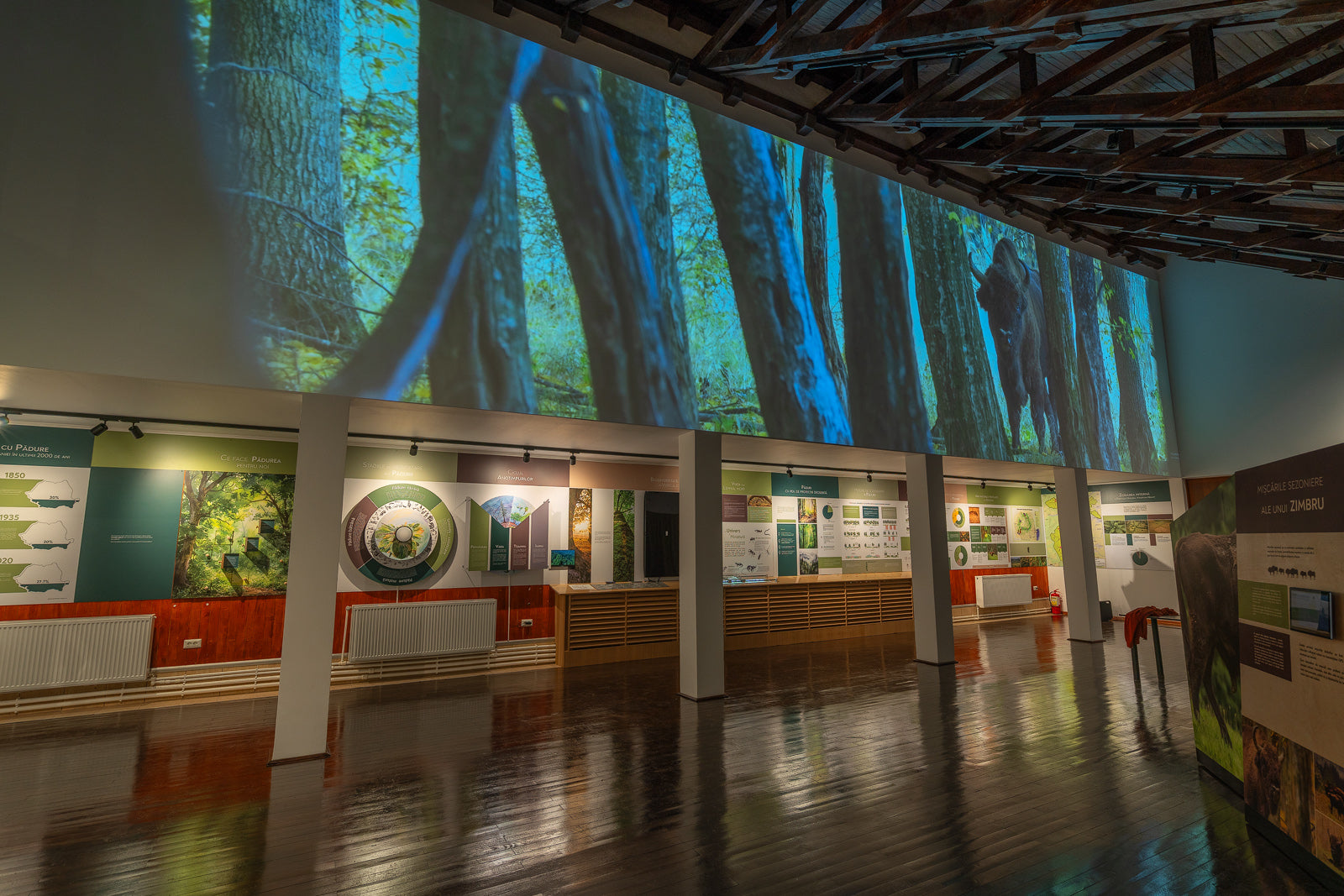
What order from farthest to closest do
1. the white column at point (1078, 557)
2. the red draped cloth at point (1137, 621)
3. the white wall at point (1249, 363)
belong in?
the white wall at point (1249, 363) < the white column at point (1078, 557) < the red draped cloth at point (1137, 621)

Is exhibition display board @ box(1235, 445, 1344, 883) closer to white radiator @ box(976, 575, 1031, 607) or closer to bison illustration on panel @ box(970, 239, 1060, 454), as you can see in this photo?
bison illustration on panel @ box(970, 239, 1060, 454)

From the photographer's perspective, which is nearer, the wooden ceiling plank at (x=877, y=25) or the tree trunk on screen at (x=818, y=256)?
the wooden ceiling plank at (x=877, y=25)

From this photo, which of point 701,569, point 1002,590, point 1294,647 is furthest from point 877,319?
point 1002,590

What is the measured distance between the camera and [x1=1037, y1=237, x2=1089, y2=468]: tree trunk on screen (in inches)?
408

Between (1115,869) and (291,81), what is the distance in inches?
297

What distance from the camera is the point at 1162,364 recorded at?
12.6 meters

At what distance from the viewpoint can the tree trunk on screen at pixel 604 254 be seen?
620cm

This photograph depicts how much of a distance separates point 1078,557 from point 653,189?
899cm

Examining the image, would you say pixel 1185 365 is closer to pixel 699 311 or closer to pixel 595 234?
pixel 699 311

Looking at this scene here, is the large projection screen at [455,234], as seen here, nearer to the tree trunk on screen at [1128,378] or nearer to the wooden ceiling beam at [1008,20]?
the wooden ceiling beam at [1008,20]

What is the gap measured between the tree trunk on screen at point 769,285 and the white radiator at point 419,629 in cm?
433

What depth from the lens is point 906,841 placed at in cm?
339

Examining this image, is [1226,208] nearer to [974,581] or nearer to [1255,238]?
[1255,238]

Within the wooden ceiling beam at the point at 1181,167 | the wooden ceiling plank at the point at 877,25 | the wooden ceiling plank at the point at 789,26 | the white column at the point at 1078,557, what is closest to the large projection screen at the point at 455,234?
the wooden ceiling plank at the point at 789,26
